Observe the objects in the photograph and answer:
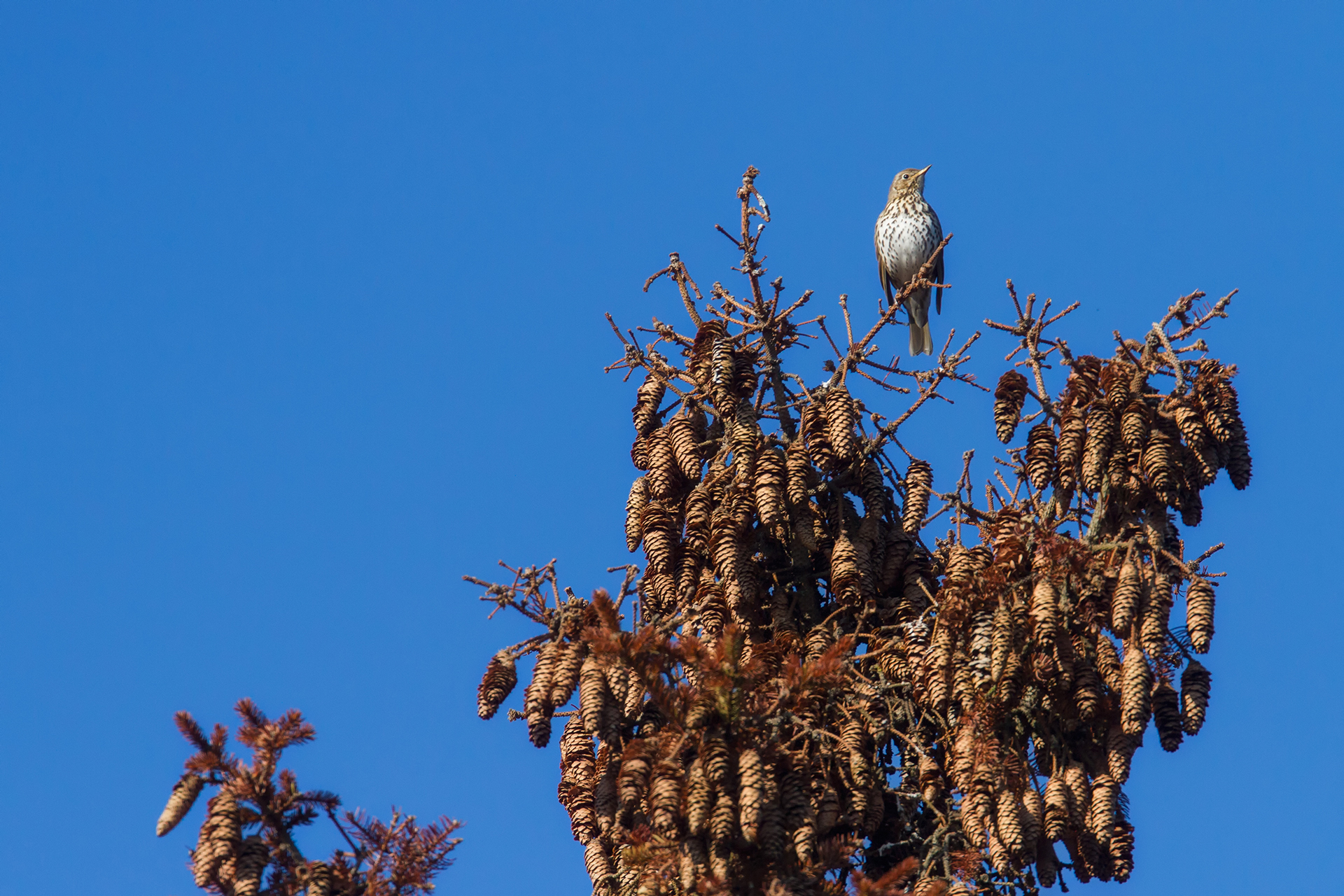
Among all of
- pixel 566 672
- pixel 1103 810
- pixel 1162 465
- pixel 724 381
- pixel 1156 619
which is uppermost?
pixel 724 381

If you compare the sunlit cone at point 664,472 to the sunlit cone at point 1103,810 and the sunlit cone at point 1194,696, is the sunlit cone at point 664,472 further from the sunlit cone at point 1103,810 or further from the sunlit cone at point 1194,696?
the sunlit cone at point 1194,696

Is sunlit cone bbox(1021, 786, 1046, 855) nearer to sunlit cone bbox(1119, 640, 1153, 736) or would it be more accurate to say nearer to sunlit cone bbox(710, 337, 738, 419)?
sunlit cone bbox(1119, 640, 1153, 736)

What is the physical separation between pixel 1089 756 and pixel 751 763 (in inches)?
68.1

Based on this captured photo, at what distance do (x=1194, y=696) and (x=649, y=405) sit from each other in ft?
9.48

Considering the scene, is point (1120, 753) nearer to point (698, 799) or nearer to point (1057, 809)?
point (1057, 809)

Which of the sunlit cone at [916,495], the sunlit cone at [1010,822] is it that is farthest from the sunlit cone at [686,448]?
the sunlit cone at [1010,822]

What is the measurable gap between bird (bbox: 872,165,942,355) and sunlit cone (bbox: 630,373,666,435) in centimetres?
827

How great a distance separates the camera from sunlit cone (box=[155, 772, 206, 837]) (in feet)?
17.0

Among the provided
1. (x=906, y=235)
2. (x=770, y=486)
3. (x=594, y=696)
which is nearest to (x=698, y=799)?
(x=594, y=696)

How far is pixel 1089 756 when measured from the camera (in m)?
6.28

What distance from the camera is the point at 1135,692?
19.1 feet

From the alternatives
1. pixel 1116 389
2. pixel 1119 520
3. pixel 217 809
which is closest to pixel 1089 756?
pixel 1119 520

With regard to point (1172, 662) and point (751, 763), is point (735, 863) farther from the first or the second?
point (1172, 662)

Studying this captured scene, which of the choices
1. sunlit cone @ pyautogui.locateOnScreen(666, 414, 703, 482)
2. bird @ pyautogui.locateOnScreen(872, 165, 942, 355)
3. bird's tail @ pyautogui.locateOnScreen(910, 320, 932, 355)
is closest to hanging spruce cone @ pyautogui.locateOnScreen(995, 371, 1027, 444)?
sunlit cone @ pyautogui.locateOnScreen(666, 414, 703, 482)
